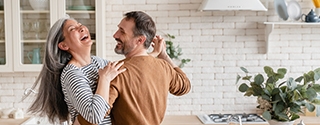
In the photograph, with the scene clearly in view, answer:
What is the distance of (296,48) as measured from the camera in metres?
3.95

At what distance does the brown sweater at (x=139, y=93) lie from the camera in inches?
76.4

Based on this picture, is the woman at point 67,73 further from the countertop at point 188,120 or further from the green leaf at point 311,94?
the countertop at point 188,120

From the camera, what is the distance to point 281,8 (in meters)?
3.72

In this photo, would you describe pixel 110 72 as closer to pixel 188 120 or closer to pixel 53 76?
pixel 53 76

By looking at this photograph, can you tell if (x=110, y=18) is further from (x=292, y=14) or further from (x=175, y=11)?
(x=292, y=14)

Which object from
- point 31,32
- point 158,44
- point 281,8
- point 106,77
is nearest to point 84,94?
point 106,77

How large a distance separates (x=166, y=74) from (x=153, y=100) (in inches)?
6.9

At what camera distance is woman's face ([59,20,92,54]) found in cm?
210

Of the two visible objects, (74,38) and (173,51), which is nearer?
(74,38)

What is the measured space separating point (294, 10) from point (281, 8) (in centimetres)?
12

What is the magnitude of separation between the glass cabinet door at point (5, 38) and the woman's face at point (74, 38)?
5.35 feet

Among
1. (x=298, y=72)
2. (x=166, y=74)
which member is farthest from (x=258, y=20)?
(x=166, y=74)

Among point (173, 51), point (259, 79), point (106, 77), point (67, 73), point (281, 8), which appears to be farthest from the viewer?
point (173, 51)

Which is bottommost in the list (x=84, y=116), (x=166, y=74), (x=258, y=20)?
(x=84, y=116)
